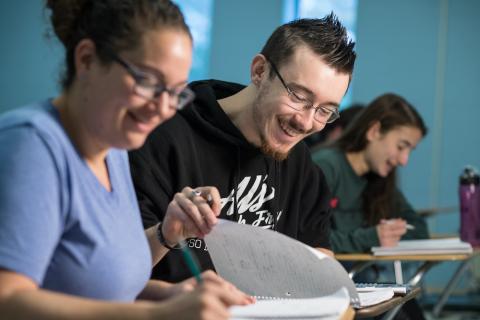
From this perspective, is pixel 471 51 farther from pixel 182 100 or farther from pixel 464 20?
pixel 182 100

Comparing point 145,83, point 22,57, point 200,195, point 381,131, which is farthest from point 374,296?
point 22,57

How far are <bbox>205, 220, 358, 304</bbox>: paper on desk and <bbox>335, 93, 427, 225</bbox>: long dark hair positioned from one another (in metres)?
2.14

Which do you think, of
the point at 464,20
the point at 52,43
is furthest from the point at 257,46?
the point at 52,43

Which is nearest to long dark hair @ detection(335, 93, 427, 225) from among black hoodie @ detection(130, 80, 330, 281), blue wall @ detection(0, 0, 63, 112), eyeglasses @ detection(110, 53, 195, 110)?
black hoodie @ detection(130, 80, 330, 281)

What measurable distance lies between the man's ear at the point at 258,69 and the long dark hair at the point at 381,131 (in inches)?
66.3

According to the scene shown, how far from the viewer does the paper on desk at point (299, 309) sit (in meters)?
1.36

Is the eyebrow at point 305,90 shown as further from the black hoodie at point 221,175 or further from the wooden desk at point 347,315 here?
the wooden desk at point 347,315

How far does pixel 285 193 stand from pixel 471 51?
16.1 ft

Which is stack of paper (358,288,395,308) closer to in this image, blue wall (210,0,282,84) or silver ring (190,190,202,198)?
silver ring (190,190,202,198)

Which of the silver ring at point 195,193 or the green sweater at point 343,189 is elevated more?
the silver ring at point 195,193

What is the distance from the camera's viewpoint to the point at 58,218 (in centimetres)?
109

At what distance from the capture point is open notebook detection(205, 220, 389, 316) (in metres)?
1.47

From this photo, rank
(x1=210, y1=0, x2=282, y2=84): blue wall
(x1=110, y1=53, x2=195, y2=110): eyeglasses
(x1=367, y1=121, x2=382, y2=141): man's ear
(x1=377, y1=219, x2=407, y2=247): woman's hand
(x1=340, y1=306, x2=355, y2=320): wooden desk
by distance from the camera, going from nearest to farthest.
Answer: (x1=110, y1=53, x2=195, y2=110): eyeglasses → (x1=340, y1=306, x2=355, y2=320): wooden desk → (x1=377, y1=219, x2=407, y2=247): woman's hand → (x1=367, y1=121, x2=382, y2=141): man's ear → (x1=210, y1=0, x2=282, y2=84): blue wall

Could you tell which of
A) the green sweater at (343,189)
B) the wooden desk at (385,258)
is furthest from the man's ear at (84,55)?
the green sweater at (343,189)
